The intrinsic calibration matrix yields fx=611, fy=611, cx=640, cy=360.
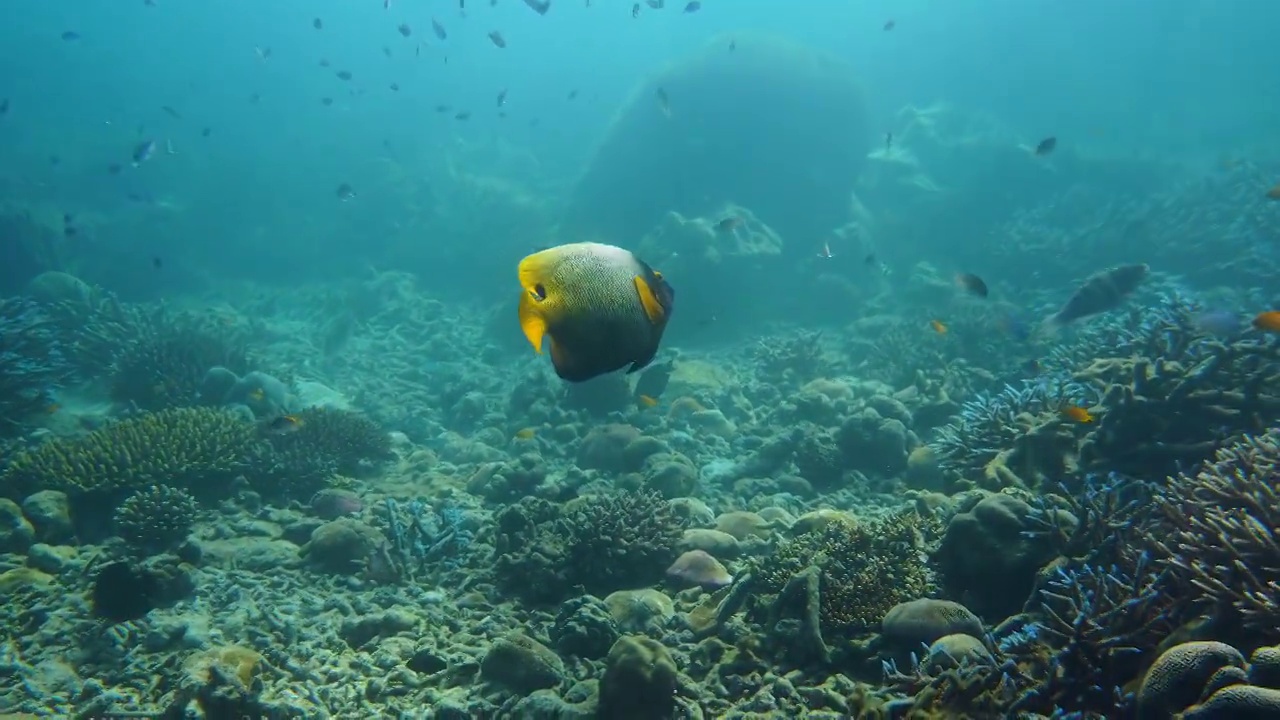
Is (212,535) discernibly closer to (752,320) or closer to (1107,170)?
(752,320)

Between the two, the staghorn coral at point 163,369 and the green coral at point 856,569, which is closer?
the green coral at point 856,569

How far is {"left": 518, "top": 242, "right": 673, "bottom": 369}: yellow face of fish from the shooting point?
7.40 ft

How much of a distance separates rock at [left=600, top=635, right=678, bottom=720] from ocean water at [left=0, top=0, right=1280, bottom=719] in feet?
0.07

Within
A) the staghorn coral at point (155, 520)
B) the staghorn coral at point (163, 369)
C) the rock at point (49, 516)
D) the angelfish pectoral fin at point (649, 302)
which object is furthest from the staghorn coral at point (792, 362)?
the angelfish pectoral fin at point (649, 302)

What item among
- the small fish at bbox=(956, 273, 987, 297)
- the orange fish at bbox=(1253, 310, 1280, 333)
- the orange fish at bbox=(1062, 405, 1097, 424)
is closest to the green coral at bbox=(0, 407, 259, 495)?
the orange fish at bbox=(1062, 405, 1097, 424)

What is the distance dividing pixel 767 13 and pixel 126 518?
83820mm

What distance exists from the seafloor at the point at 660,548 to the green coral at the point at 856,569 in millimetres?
24

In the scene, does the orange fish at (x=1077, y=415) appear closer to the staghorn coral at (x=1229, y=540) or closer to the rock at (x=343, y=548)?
the staghorn coral at (x=1229, y=540)

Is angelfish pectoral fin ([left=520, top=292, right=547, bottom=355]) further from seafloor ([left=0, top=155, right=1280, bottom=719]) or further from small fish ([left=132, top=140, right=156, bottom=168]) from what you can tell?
small fish ([left=132, top=140, right=156, bottom=168])

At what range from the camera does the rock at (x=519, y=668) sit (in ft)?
14.7

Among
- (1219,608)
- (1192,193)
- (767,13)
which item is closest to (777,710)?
(1219,608)

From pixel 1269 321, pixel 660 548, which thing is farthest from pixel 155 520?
pixel 1269 321

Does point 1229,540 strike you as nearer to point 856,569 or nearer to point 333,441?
point 856,569

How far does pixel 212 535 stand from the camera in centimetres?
718
